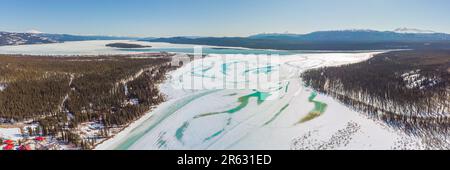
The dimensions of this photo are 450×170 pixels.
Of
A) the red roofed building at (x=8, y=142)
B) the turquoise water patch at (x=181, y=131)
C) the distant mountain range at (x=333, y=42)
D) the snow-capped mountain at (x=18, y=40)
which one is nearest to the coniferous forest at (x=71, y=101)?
the red roofed building at (x=8, y=142)

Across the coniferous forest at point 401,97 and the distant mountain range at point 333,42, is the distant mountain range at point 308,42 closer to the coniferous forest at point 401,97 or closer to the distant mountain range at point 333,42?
the distant mountain range at point 333,42

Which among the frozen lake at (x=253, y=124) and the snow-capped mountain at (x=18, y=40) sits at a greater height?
the snow-capped mountain at (x=18, y=40)

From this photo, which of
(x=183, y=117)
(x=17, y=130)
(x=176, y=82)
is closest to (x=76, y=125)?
(x=17, y=130)

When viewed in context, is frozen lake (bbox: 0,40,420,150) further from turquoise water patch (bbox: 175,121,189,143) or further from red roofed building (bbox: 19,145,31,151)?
red roofed building (bbox: 19,145,31,151)

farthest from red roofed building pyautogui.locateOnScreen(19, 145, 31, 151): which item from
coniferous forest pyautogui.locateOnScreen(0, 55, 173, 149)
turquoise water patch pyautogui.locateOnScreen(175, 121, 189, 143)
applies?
turquoise water patch pyautogui.locateOnScreen(175, 121, 189, 143)

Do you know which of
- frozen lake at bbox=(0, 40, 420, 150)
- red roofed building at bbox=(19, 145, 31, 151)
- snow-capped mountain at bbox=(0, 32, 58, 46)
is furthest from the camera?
snow-capped mountain at bbox=(0, 32, 58, 46)

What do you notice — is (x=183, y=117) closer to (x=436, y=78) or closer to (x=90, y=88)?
(x=90, y=88)

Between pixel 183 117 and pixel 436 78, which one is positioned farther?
pixel 436 78

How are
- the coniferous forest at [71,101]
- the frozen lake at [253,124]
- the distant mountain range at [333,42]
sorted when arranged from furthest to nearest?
1. the distant mountain range at [333,42]
2. the coniferous forest at [71,101]
3. the frozen lake at [253,124]

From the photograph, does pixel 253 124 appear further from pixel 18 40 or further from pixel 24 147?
pixel 18 40

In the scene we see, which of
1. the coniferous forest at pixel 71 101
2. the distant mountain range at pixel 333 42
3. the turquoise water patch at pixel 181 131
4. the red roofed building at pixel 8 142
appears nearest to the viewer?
the red roofed building at pixel 8 142
